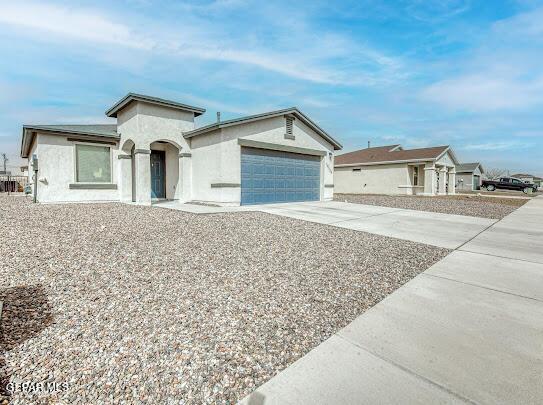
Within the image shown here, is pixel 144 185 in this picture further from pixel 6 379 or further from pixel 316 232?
pixel 6 379

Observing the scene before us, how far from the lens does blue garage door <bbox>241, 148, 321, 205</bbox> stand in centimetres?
1404

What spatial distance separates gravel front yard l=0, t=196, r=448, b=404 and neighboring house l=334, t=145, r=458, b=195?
2295cm

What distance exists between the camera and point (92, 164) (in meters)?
14.3

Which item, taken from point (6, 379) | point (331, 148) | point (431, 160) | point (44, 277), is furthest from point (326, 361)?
point (431, 160)

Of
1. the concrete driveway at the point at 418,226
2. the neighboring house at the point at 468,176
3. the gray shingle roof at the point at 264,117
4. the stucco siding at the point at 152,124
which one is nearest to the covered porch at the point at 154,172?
Answer: the stucco siding at the point at 152,124

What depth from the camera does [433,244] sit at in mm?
6684

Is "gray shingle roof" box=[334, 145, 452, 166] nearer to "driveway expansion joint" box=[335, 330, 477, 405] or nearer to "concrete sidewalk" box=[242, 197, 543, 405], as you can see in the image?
"concrete sidewalk" box=[242, 197, 543, 405]

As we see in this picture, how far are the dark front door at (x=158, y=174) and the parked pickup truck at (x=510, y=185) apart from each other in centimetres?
4465

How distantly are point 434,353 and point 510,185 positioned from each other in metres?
49.1

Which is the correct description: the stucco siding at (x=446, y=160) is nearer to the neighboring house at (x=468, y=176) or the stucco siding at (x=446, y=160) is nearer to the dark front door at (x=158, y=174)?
the neighboring house at (x=468, y=176)

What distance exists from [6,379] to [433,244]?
7.33m

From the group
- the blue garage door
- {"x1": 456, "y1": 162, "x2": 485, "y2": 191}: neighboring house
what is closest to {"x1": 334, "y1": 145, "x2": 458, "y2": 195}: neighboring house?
the blue garage door

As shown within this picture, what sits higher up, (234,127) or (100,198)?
(234,127)

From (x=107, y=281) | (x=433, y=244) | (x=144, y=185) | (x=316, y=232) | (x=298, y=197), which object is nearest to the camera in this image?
(x=107, y=281)
